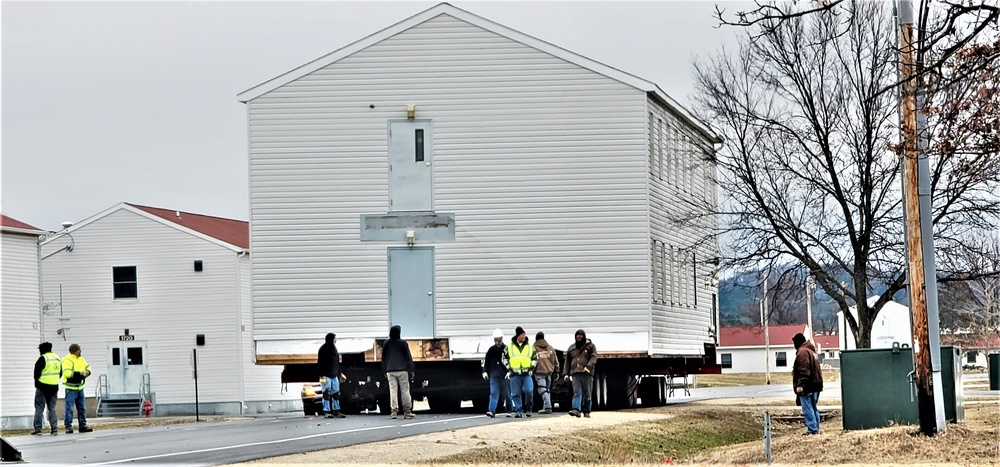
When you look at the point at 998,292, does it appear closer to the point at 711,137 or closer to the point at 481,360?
the point at 711,137

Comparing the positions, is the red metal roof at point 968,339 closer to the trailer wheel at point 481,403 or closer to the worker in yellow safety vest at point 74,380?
the trailer wheel at point 481,403

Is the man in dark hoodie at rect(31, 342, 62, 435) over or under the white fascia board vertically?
under

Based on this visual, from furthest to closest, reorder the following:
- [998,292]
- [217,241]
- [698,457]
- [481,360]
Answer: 1. [998,292]
2. [217,241]
3. [481,360]
4. [698,457]

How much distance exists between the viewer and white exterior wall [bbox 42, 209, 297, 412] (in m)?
48.8

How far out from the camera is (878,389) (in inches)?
897

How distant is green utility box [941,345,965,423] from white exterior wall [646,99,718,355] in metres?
8.27

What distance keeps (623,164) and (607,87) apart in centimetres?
156

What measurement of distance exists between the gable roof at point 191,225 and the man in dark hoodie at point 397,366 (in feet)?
78.9

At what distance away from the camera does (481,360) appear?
29.0 meters

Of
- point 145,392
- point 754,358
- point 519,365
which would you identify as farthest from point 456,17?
point 754,358

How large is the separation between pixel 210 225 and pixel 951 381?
35586mm

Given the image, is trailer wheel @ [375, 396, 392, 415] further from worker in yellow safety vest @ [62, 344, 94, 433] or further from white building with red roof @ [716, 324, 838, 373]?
white building with red roof @ [716, 324, 838, 373]

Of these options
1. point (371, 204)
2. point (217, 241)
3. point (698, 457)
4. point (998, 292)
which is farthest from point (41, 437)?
point (998, 292)

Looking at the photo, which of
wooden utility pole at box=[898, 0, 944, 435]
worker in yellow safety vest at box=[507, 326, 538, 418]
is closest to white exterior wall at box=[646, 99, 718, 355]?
worker in yellow safety vest at box=[507, 326, 538, 418]
